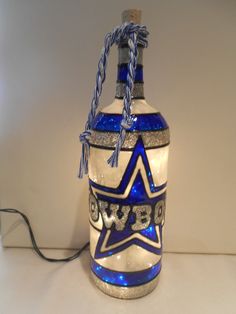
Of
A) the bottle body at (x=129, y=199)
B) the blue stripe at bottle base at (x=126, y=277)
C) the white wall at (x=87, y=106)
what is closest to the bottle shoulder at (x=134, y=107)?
the bottle body at (x=129, y=199)

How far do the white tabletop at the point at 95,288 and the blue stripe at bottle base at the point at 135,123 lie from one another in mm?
311

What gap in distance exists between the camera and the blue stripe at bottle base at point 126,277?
44cm

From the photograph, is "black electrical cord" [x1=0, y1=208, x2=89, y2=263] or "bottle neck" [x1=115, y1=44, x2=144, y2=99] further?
"black electrical cord" [x1=0, y1=208, x2=89, y2=263]

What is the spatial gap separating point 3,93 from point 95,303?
450 millimetres

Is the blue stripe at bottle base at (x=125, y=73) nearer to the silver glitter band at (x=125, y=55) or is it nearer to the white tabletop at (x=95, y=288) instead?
the silver glitter band at (x=125, y=55)

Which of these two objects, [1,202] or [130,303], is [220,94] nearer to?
[130,303]

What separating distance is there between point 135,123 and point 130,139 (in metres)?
0.03

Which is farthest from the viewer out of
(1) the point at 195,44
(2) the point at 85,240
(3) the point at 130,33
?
(2) the point at 85,240

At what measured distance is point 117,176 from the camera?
0.42m

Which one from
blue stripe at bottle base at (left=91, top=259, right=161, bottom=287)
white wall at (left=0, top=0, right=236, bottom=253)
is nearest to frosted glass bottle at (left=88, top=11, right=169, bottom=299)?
blue stripe at bottle base at (left=91, top=259, right=161, bottom=287)

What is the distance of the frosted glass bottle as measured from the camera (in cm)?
40

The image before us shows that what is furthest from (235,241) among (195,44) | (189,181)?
(195,44)

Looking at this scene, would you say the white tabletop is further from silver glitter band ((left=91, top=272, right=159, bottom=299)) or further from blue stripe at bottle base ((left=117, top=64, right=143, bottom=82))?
blue stripe at bottle base ((left=117, top=64, right=143, bottom=82))

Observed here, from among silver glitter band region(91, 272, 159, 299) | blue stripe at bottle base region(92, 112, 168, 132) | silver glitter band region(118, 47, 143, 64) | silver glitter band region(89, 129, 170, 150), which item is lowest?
silver glitter band region(91, 272, 159, 299)
